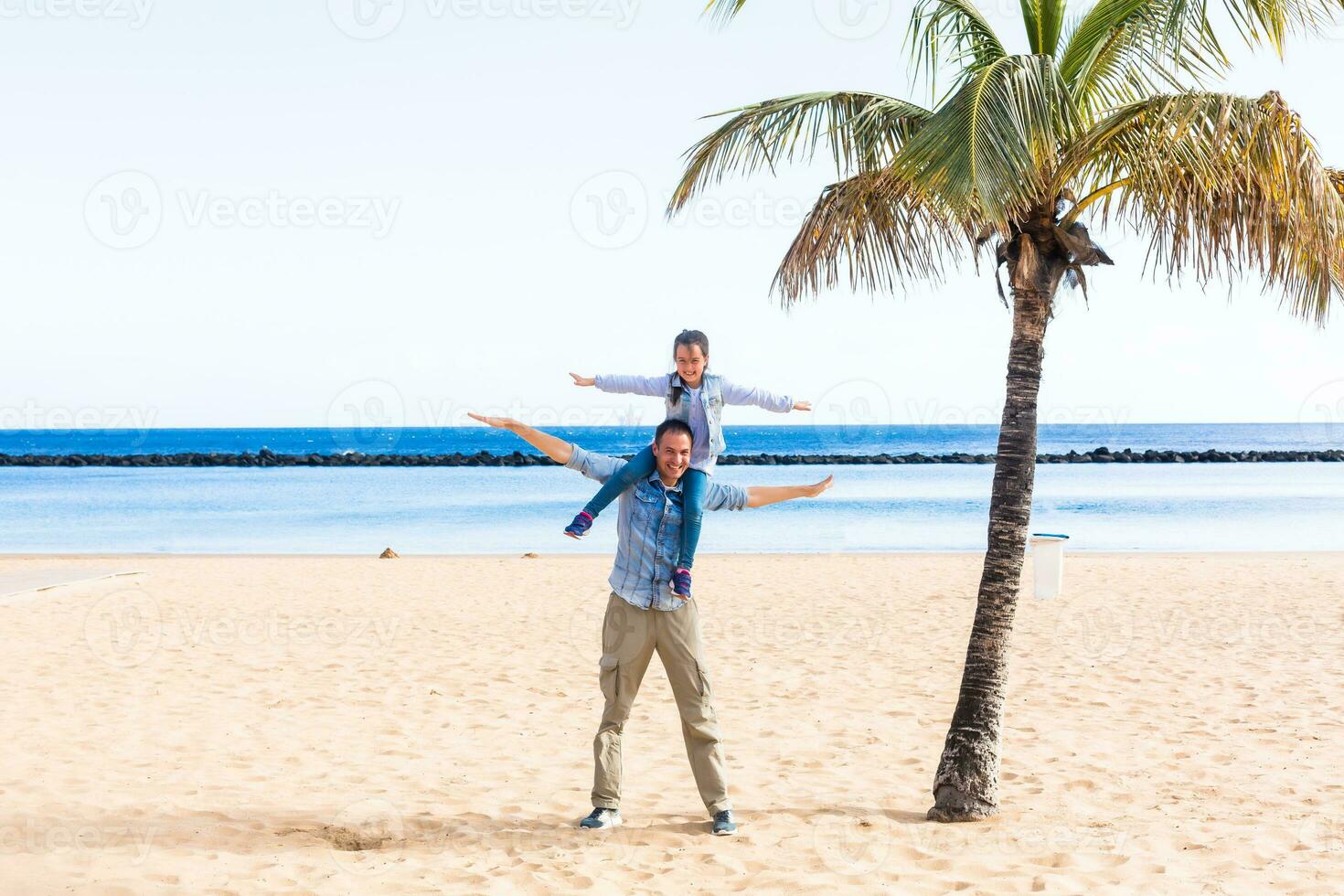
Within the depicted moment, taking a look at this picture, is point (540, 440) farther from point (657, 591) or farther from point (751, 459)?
point (751, 459)

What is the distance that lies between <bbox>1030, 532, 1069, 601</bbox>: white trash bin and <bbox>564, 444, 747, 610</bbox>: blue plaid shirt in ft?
28.5

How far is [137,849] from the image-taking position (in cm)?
443

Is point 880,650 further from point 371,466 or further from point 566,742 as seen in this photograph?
point 371,466

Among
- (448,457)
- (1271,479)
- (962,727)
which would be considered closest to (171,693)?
(962,727)

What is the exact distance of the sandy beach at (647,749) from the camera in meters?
4.32

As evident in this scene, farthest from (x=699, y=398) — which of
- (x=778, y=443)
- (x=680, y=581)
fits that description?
(x=778, y=443)

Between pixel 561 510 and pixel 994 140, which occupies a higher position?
pixel 994 140

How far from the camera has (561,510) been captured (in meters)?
30.5

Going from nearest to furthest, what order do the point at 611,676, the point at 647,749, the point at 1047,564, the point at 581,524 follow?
the point at 581,524 < the point at 611,676 < the point at 647,749 < the point at 1047,564

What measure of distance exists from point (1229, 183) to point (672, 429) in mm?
2636

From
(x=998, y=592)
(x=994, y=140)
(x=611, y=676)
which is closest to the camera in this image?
(x=994, y=140)

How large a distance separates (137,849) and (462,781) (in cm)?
163

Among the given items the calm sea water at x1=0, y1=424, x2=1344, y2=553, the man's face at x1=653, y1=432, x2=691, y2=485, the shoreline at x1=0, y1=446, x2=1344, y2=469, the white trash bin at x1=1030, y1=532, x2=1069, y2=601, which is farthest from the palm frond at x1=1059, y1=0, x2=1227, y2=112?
the shoreline at x1=0, y1=446, x2=1344, y2=469

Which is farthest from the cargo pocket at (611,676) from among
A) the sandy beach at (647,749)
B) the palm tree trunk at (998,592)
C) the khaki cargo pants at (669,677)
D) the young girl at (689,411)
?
the palm tree trunk at (998,592)
